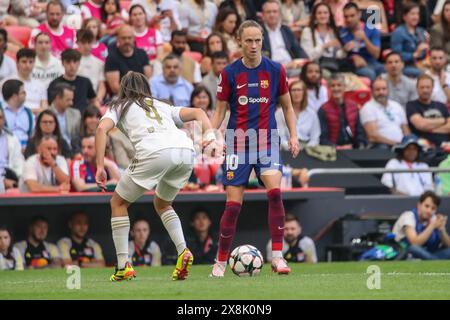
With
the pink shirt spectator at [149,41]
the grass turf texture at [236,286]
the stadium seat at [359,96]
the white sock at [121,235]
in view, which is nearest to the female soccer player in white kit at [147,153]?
the white sock at [121,235]

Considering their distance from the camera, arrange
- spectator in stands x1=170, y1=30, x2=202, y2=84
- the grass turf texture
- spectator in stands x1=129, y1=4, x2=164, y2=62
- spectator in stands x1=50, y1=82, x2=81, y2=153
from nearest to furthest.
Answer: the grass turf texture → spectator in stands x1=50, y1=82, x2=81, y2=153 → spectator in stands x1=170, y1=30, x2=202, y2=84 → spectator in stands x1=129, y1=4, x2=164, y2=62

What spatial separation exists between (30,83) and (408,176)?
5605mm

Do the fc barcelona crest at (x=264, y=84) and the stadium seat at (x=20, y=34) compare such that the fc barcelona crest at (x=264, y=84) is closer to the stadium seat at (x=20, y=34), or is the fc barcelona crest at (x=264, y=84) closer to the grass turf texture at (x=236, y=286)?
the grass turf texture at (x=236, y=286)

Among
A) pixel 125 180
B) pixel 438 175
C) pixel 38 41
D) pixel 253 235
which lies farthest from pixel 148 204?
pixel 125 180

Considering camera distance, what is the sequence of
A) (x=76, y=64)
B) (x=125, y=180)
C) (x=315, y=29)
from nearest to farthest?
1. (x=125, y=180)
2. (x=76, y=64)
3. (x=315, y=29)

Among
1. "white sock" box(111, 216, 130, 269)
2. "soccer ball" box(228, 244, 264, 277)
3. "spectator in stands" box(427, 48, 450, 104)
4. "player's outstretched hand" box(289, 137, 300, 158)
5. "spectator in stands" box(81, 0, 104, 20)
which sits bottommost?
"soccer ball" box(228, 244, 264, 277)

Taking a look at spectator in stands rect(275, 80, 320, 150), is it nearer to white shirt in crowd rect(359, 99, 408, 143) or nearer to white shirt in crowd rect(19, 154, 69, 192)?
white shirt in crowd rect(359, 99, 408, 143)

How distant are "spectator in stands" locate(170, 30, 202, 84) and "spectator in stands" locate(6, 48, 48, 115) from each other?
2400mm

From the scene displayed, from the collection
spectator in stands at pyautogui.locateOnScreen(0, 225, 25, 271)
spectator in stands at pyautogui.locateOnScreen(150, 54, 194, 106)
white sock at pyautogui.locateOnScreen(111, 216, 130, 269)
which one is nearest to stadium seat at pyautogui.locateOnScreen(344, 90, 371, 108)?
spectator in stands at pyautogui.locateOnScreen(150, 54, 194, 106)

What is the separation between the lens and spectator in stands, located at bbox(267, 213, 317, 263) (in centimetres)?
1634

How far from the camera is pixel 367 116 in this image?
745 inches

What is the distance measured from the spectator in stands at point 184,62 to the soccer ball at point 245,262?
761 centimetres

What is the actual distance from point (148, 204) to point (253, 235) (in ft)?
4.92

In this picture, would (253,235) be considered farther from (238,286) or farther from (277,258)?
→ (238,286)
